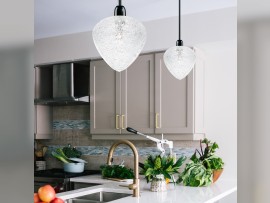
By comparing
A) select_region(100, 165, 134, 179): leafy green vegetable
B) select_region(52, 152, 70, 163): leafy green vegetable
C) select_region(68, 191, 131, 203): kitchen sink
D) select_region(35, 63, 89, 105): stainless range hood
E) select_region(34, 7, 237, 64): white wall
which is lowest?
select_region(68, 191, 131, 203): kitchen sink

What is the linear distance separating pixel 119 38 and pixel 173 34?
235cm

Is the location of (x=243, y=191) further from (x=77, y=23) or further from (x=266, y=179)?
(x=77, y=23)

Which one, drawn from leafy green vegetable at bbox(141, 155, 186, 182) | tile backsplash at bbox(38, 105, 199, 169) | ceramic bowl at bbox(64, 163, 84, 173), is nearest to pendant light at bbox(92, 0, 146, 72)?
leafy green vegetable at bbox(141, 155, 186, 182)

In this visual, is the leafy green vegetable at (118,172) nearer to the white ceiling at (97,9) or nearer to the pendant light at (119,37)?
the white ceiling at (97,9)

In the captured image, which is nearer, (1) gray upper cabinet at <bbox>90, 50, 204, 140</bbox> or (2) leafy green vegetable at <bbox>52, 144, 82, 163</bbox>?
(1) gray upper cabinet at <bbox>90, 50, 204, 140</bbox>

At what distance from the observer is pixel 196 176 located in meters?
3.13

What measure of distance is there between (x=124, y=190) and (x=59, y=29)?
2.13 m

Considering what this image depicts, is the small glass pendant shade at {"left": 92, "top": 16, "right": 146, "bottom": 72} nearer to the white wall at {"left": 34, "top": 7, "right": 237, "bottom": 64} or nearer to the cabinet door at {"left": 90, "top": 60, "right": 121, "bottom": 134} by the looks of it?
the white wall at {"left": 34, "top": 7, "right": 237, "bottom": 64}

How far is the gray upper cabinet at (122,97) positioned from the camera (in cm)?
387

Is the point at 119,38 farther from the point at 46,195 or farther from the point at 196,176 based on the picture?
the point at 196,176

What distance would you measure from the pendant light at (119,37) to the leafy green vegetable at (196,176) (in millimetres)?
1731

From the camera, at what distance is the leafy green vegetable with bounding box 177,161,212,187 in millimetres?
3133

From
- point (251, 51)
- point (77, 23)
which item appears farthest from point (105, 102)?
point (251, 51)

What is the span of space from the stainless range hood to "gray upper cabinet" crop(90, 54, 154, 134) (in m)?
0.22
